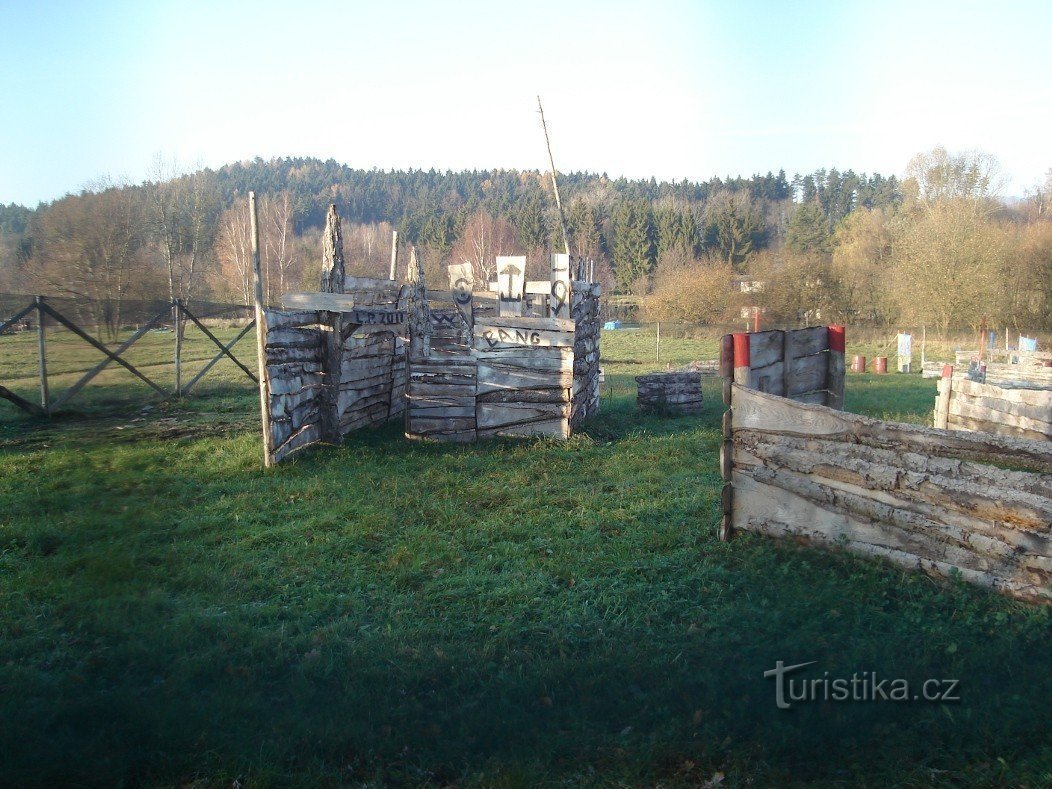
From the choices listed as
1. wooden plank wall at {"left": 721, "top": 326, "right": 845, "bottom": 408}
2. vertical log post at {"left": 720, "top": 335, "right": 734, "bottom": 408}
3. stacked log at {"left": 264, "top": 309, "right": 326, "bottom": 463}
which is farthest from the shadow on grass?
stacked log at {"left": 264, "top": 309, "right": 326, "bottom": 463}

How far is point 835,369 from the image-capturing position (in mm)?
7324

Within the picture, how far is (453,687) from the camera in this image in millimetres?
3789

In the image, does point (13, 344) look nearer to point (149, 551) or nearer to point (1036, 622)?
point (149, 551)

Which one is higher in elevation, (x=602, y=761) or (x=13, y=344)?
(x=13, y=344)

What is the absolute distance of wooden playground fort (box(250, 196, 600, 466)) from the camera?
9.02 metres

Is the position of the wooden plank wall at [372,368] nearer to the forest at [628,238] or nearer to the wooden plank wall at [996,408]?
the forest at [628,238]

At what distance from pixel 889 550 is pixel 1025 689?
4.85 ft

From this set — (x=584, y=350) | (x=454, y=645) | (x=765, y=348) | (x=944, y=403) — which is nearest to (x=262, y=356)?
(x=454, y=645)

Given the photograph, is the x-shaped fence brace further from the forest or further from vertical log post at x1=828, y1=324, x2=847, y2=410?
vertical log post at x1=828, y1=324, x2=847, y2=410

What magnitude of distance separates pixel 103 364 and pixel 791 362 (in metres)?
5.60

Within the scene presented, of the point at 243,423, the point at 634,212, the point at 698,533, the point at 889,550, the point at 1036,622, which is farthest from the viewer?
the point at 634,212

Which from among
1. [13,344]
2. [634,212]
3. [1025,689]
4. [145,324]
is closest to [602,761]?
[1025,689]

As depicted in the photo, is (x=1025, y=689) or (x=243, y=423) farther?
→ (x=243, y=423)

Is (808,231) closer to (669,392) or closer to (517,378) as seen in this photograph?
(669,392)
